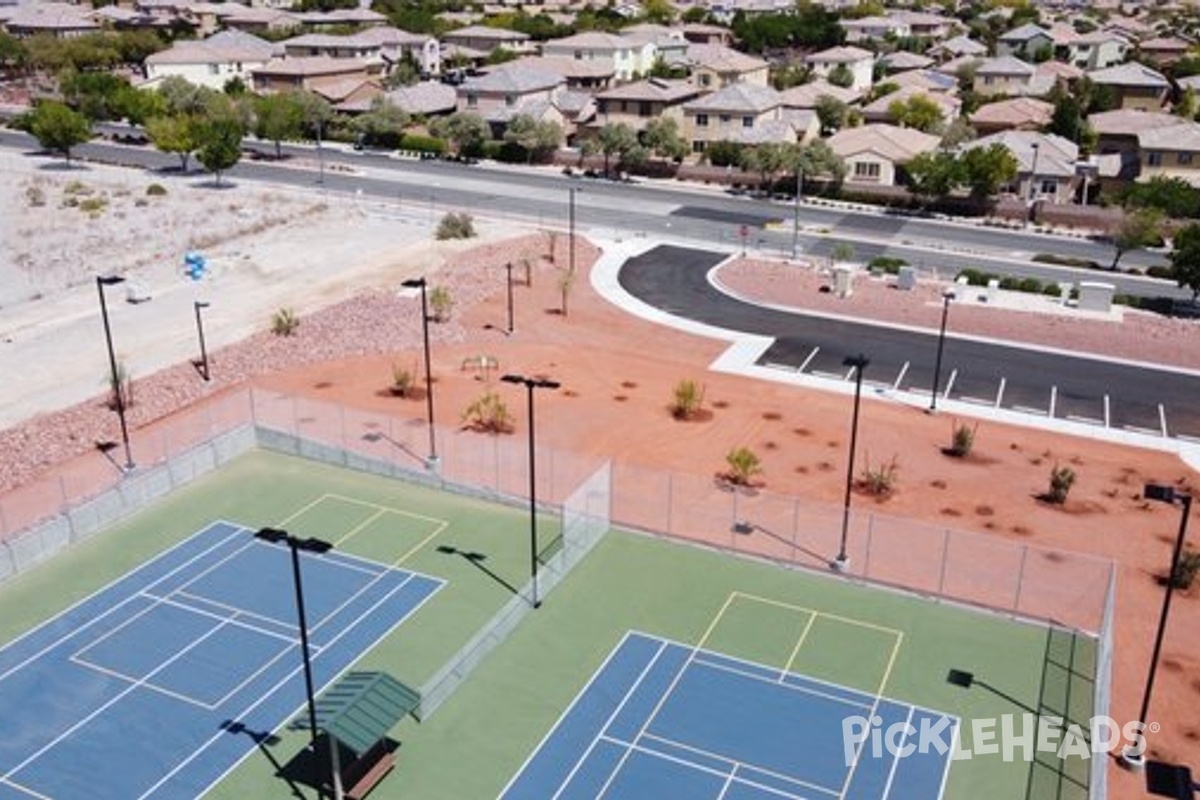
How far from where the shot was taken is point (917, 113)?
10375cm

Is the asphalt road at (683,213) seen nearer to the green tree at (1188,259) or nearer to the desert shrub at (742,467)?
the green tree at (1188,259)

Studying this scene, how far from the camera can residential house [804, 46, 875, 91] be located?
13150cm

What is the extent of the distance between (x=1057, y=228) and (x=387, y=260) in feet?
160

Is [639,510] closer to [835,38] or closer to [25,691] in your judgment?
[25,691]

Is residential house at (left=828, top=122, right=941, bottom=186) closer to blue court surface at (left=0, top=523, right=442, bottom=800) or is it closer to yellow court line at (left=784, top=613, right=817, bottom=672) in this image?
yellow court line at (left=784, top=613, right=817, bottom=672)

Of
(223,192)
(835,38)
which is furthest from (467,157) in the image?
(835,38)

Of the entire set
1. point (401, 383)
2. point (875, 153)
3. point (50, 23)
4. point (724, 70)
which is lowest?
point (401, 383)

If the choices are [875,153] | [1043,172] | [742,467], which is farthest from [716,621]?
[1043,172]

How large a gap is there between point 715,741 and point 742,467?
13.2m

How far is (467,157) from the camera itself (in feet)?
320

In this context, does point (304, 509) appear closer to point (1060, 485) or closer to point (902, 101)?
point (1060, 485)

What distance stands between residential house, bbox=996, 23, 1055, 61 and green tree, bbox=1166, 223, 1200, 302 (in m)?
105

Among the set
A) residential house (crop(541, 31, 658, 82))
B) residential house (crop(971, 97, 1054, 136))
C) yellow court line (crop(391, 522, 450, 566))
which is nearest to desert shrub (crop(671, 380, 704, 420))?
yellow court line (crop(391, 522, 450, 566))

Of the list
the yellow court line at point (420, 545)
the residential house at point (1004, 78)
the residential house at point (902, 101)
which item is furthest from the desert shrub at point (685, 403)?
the residential house at point (1004, 78)
